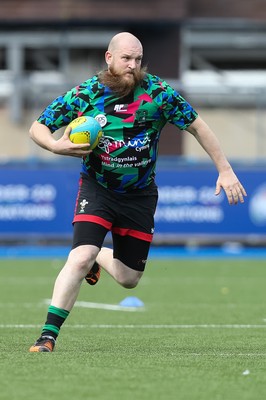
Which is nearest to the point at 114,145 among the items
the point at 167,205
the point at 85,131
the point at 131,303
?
the point at 85,131

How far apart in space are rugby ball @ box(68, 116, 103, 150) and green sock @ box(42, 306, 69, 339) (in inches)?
44.0

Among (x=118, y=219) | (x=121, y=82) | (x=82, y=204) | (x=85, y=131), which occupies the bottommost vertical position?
(x=118, y=219)

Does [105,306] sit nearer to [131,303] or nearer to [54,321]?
[131,303]

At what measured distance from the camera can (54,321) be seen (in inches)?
310

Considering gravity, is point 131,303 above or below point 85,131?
below

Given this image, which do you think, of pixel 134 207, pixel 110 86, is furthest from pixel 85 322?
pixel 110 86

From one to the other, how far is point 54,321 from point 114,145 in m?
1.31

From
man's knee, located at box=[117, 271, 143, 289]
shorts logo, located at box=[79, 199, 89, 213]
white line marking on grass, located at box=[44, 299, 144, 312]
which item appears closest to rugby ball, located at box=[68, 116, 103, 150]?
shorts logo, located at box=[79, 199, 89, 213]

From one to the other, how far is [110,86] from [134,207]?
0.95 meters

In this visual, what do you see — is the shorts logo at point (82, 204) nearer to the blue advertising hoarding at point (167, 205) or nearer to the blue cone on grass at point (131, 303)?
the blue cone on grass at point (131, 303)

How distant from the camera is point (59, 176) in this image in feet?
67.7

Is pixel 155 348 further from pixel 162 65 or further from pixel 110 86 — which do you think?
pixel 162 65

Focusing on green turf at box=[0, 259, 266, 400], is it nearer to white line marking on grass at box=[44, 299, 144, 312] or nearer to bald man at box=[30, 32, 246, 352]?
white line marking on grass at box=[44, 299, 144, 312]

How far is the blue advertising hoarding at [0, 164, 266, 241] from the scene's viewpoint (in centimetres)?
2050
